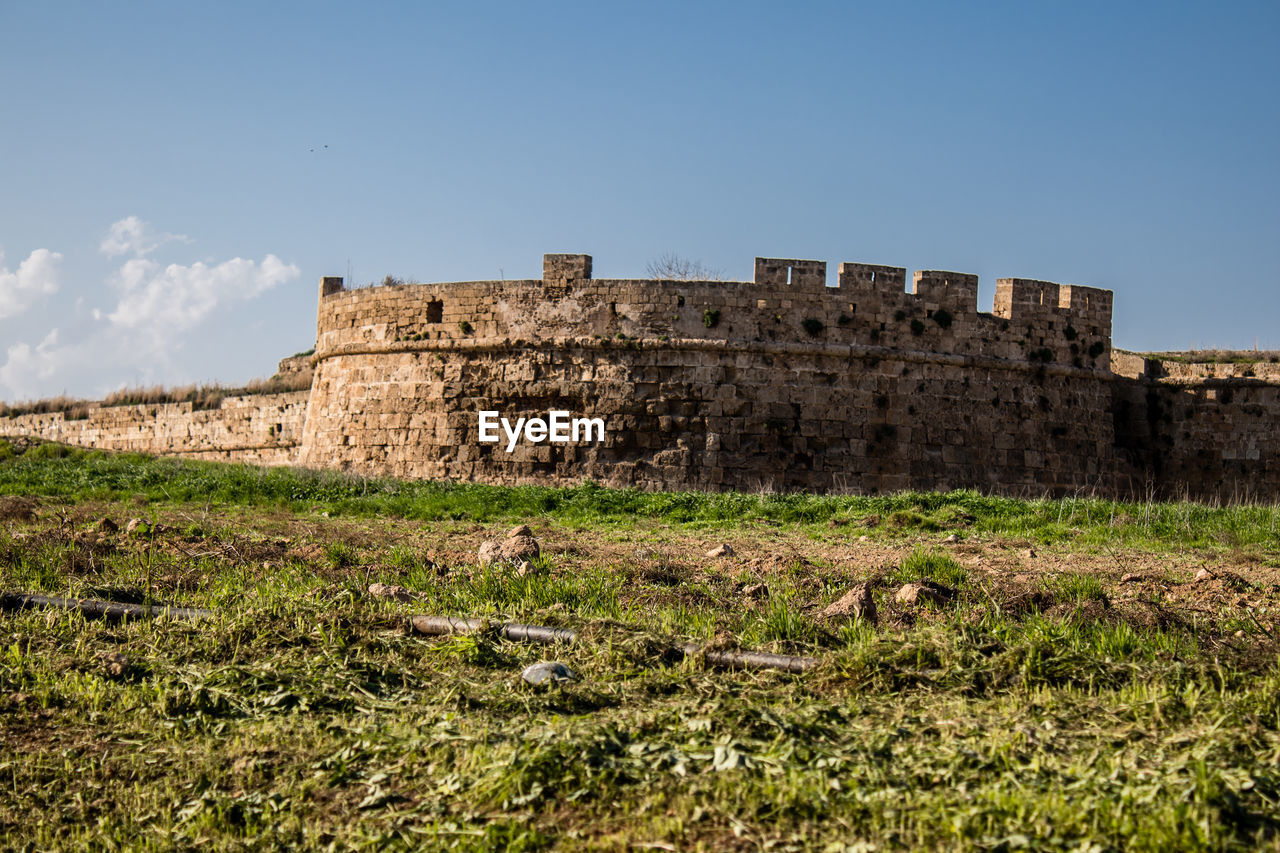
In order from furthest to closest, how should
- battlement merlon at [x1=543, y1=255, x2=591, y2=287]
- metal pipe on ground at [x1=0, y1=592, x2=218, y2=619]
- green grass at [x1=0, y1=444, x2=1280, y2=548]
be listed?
battlement merlon at [x1=543, y1=255, x2=591, y2=287] → green grass at [x1=0, y1=444, x2=1280, y2=548] → metal pipe on ground at [x1=0, y1=592, x2=218, y2=619]

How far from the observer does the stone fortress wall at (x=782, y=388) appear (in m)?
15.0

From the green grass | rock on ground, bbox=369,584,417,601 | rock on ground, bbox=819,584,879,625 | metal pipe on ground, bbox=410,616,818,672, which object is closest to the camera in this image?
metal pipe on ground, bbox=410,616,818,672

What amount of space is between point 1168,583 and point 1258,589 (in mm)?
502

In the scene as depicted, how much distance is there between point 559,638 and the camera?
5.21 meters

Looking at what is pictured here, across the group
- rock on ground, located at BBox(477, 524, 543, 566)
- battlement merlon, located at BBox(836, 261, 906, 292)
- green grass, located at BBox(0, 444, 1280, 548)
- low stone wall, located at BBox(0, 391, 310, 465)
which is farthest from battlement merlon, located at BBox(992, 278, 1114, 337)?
low stone wall, located at BBox(0, 391, 310, 465)

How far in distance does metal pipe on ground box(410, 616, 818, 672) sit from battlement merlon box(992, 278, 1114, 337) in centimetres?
1232

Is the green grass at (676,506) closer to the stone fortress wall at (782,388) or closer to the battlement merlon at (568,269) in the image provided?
the stone fortress wall at (782,388)

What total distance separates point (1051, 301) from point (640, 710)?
45.1ft

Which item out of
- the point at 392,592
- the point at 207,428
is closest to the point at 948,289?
the point at 392,592

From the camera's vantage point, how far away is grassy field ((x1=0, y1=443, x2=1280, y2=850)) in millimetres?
3338

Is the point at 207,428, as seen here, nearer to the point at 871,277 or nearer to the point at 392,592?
the point at 871,277

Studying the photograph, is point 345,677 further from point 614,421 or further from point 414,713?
point 614,421

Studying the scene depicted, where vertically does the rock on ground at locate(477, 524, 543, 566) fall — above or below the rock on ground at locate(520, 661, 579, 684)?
above

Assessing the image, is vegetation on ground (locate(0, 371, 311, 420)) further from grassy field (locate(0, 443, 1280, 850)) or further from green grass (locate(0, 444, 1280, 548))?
grassy field (locate(0, 443, 1280, 850))
